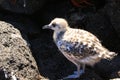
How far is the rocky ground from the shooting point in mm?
8430

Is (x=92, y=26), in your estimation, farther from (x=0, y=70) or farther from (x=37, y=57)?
(x=0, y=70)

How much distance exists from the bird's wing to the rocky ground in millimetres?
559

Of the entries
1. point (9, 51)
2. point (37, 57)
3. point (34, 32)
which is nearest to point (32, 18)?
point (34, 32)

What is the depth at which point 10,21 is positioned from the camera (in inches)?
384

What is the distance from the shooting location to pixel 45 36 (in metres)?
9.91

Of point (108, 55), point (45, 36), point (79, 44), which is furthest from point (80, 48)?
point (45, 36)

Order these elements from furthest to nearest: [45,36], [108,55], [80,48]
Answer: [45,36] < [108,55] < [80,48]

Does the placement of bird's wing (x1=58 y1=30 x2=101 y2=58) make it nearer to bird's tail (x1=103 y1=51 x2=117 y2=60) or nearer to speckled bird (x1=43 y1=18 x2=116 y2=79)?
speckled bird (x1=43 y1=18 x2=116 y2=79)

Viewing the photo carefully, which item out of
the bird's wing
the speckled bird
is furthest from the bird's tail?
the bird's wing

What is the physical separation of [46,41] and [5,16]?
0.99 metres

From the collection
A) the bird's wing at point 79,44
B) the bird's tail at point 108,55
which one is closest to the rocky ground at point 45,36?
the bird's tail at point 108,55

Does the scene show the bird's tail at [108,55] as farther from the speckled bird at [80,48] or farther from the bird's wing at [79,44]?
the bird's wing at [79,44]

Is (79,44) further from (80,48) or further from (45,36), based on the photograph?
(45,36)

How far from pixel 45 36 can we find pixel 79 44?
1.74 m
